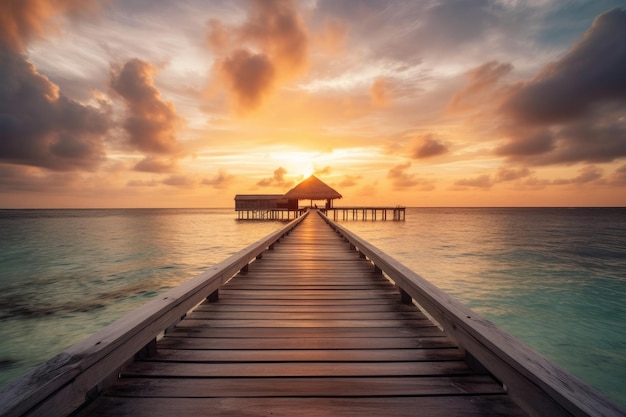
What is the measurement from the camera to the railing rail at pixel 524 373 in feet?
4.19

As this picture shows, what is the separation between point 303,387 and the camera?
6.47ft

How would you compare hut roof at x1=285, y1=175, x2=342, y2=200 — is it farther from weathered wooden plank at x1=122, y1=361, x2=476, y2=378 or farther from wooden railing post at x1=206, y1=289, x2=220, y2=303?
weathered wooden plank at x1=122, y1=361, x2=476, y2=378

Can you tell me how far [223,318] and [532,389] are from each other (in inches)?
106

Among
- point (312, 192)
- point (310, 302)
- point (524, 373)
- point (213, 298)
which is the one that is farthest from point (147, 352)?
point (312, 192)

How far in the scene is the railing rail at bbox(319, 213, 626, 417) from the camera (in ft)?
4.19

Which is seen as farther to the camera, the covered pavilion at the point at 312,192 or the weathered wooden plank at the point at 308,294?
the covered pavilion at the point at 312,192

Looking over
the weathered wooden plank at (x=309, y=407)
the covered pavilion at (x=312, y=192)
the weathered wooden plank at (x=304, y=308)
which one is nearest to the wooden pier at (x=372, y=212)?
the covered pavilion at (x=312, y=192)

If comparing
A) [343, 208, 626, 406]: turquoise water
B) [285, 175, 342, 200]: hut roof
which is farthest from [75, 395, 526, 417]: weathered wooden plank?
[285, 175, 342, 200]: hut roof

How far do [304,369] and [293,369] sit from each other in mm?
80

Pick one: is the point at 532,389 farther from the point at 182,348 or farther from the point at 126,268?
the point at 126,268

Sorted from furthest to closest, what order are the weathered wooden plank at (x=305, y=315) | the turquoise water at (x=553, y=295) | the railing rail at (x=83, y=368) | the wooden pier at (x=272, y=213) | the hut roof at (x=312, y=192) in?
1. the wooden pier at (x=272, y=213)
2. the hut roof at (x=312, y=192)
3. the turquoise water at (x=553, y=295)
4. the weathered wooden plank at (x=305, y=315)
5. the railing rail at (x=83, y=368)

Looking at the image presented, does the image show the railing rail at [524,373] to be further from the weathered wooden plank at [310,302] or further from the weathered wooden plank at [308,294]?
the weathered wooden plank at [308,294]

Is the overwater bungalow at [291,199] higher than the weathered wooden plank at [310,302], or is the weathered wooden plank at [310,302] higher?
the overwater bungalow at [291,199]

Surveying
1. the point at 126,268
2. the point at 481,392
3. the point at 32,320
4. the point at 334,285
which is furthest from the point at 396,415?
the point at 126,268
